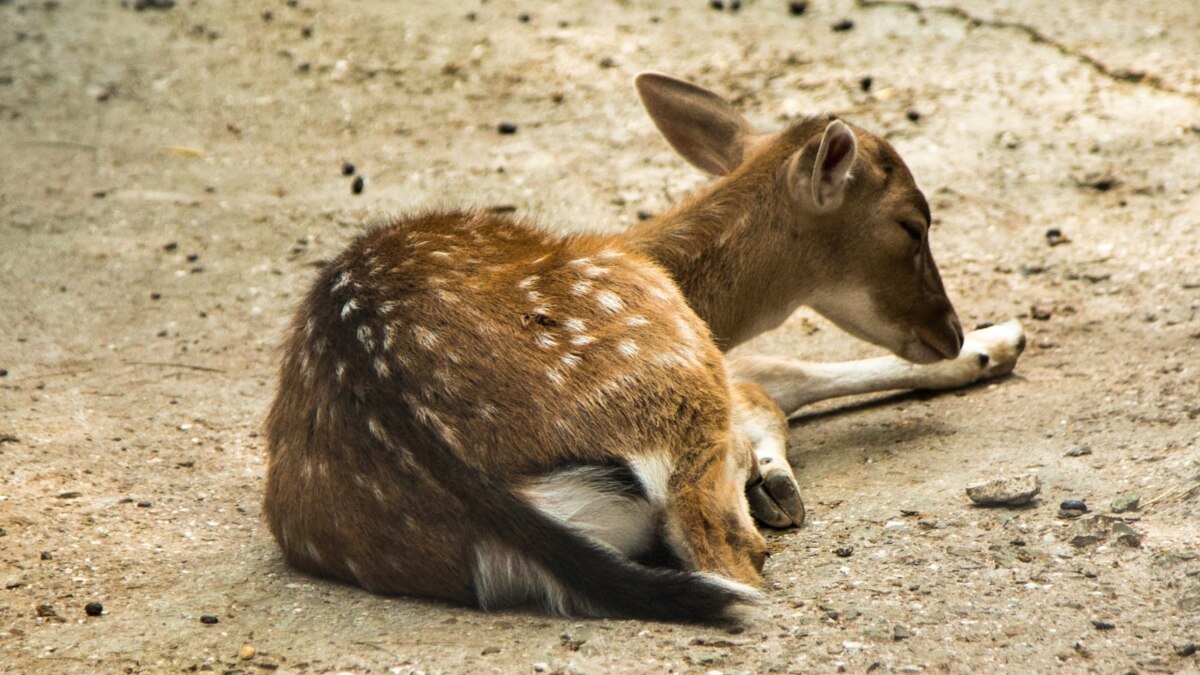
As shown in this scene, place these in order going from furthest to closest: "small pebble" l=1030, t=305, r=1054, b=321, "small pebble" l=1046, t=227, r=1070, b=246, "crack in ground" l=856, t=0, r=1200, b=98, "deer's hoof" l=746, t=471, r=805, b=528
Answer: "crack in ground" l=856, t=0, r=1200, b=98, "small pebble" l=1046, t=227, r=1070, b=246, "small pebble" l=1030, t=305, r=1054, b=321, "deer's hoof" l=746, t=471, r=805, b=528

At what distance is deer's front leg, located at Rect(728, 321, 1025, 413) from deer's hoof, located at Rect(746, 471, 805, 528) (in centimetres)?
101

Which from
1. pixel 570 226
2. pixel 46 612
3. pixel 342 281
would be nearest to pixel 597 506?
pixel 342 281

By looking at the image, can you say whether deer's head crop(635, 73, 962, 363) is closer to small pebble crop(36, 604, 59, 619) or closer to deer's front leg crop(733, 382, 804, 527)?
deer's front leg crop(733, 382, 804, 527)

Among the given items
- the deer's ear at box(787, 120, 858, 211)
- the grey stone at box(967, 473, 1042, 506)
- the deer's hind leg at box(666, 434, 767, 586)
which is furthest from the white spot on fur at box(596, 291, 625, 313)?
the grey stone at box(967, 473, 1042, 506)

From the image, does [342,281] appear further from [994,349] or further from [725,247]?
[994,349]

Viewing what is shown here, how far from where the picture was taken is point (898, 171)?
15.3 ft

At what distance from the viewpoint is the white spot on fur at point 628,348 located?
11.5 feet

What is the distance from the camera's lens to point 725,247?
454 centimetres

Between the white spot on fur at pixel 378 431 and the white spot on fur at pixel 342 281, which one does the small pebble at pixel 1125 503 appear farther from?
the white spot on fur at pixel 342 281

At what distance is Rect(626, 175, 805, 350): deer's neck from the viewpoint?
4516 mm

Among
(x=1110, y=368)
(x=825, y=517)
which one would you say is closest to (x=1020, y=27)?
(x=1110, y=368)

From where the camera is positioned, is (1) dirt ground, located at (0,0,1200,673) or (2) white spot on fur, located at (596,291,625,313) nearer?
(1) dirt ground, located at (0,0,1200,673)

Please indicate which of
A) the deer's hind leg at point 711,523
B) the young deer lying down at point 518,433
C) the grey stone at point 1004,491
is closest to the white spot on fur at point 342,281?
the young deer lying down at point 518,433

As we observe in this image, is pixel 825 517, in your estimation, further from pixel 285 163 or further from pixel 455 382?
pixel 285 163
